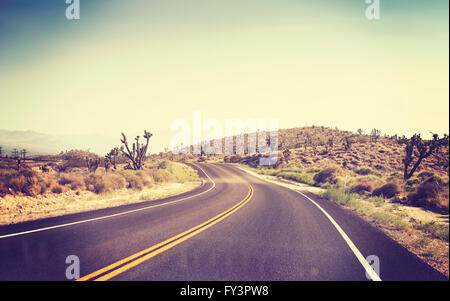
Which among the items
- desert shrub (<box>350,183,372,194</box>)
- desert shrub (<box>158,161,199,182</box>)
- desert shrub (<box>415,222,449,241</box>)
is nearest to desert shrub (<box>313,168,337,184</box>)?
desert shrub (<box>350,183,372,194</box>)

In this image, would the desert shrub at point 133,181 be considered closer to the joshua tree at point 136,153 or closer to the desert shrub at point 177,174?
the desert shrub at point 177,174

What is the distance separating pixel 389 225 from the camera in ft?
24.7

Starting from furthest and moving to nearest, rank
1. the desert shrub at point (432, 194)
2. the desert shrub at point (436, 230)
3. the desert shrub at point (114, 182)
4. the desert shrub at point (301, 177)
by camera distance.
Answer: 1. the desert shrub at point (301, 177)
2. the desert shrub at point (114, 182)
3. the desert shrub at point (432, 194)
4. the desert shrub at point (436, 230)

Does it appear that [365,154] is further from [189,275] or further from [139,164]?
[189,275]

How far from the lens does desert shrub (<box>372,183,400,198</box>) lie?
14.2 m

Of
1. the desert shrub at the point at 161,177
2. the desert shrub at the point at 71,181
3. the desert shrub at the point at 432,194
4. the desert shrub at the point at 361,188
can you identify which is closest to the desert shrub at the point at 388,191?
the desert shrub at the point at 361,188

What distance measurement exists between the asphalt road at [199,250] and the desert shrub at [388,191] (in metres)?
9.51

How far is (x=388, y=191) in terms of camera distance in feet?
48.2

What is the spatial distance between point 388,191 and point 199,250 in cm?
1585

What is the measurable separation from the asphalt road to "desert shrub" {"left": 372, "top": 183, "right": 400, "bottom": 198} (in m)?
9.51

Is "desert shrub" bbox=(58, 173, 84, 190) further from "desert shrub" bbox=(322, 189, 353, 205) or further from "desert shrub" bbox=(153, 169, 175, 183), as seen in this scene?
"desert shrub" bbox=(322, 189, 353, 205)

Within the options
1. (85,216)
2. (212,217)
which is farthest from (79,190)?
(212,217)

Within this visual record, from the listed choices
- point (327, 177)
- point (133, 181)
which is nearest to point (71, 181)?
point (133, 181)

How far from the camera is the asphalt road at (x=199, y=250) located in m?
3.50
